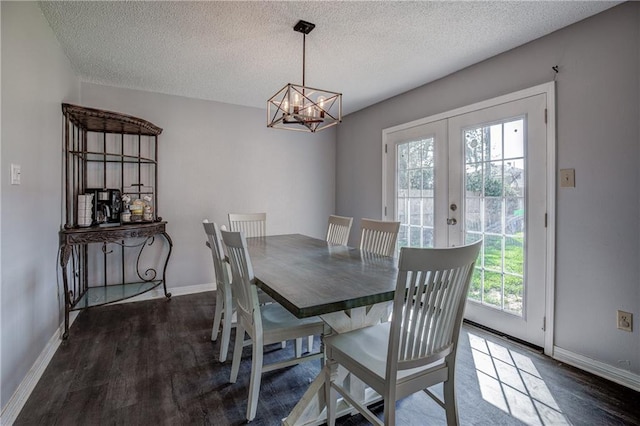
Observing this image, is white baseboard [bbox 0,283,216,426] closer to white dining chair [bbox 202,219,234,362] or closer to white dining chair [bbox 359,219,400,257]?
white dining chair [bbox 202,219,234,362]

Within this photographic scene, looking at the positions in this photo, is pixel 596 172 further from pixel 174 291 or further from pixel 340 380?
pixel 174 291

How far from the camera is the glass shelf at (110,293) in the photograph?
281 centimetres

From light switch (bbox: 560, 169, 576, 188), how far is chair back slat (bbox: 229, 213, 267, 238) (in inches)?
102

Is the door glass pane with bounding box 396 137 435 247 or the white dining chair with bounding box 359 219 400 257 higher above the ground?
the door glass pane with bounding box 396 137 435 247

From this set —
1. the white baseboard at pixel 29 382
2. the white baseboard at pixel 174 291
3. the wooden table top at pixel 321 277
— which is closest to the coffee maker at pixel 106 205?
the white baseboard at pixel 174 291

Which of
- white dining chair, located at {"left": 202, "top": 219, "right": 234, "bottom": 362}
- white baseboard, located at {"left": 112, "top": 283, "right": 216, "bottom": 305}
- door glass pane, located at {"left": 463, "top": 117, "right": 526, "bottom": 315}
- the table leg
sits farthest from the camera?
white baseboard, located at {"left": 112, "top": 283, "right": 216, "bottom": 305}

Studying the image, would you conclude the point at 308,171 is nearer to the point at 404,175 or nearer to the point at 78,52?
the point at 404,175

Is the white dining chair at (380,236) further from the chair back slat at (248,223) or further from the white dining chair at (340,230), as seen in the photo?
the chair back slat at (248,223)

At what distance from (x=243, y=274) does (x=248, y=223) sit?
68.8 inches

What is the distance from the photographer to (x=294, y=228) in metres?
4.48

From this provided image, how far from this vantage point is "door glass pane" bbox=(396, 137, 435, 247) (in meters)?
3.23

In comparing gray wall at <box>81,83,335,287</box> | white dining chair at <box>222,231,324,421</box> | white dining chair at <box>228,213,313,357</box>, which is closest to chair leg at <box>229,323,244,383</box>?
white dining chair at <box>222,231,324,421</box>

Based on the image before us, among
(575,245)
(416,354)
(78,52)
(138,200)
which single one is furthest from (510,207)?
(78,52)

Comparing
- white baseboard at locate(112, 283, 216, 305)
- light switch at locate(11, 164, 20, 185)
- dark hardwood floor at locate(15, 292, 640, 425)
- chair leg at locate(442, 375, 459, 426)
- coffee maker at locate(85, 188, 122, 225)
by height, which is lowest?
dark hardwood floor at locate(15, 292, 640, 425)
